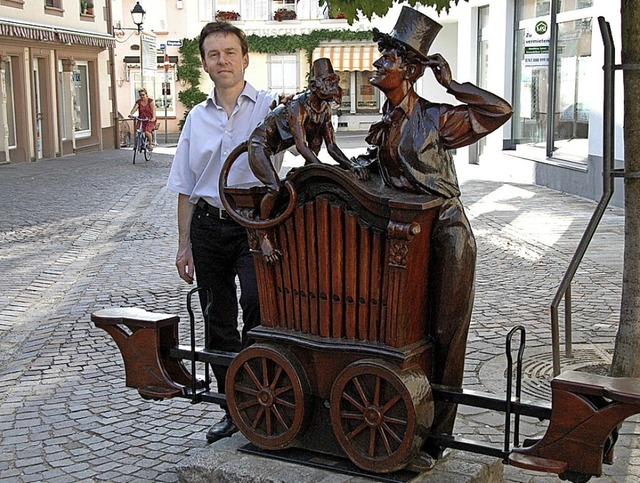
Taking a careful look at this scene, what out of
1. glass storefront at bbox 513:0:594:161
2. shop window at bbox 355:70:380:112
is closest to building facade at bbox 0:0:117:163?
glass storefront at bbox 513:0:594:161

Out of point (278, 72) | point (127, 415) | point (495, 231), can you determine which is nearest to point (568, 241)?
point (495, 231)

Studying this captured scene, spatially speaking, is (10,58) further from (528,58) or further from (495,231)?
(495,231)

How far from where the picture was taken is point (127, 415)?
5.17 metres

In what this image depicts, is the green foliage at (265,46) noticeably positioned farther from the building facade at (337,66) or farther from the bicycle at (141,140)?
the bicycle at (141,140)

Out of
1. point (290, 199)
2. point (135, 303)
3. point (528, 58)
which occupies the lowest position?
point (135, 303)

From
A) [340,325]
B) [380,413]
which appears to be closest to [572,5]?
[340,325]

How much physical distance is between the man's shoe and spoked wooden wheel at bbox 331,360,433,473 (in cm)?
102

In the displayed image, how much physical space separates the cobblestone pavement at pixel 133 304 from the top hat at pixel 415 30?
193cm

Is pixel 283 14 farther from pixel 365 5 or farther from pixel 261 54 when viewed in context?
pixel 365 5

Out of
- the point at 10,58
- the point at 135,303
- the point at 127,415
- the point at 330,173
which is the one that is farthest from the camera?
the point at 10,58

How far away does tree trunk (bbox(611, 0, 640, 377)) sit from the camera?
5.28 meters

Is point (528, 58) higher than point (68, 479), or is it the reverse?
point (528, 58)

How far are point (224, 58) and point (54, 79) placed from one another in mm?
24079

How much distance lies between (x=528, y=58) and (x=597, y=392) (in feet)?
47.0
